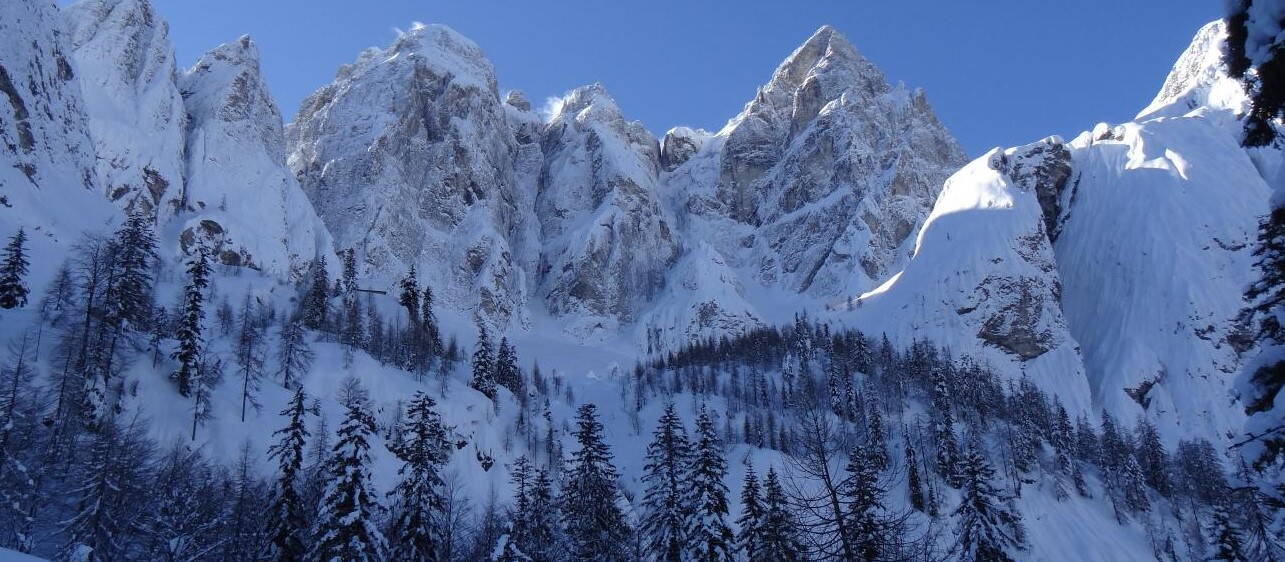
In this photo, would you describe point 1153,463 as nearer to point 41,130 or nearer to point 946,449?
point 946,449

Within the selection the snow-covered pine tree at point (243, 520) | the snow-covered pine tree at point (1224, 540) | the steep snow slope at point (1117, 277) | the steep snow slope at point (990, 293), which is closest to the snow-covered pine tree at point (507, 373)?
the snow-covered pine tree at point (243, 520)

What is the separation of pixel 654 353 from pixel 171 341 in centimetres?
12839

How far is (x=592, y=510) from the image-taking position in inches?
1663

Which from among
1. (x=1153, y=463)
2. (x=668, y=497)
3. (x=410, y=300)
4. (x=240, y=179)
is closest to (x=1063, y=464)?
(x=1153, y=463)

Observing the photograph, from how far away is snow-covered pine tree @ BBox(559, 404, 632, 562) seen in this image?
133 feet

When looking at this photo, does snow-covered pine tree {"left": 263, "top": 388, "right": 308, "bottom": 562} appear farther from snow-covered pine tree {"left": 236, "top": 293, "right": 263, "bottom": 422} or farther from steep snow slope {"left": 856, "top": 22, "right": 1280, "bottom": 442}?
steep snow slope {"left": 856, "top": 22, "right": 1280, "bottom": 442}

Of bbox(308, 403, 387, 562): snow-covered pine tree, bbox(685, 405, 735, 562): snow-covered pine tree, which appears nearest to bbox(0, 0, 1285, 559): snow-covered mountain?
bbox(308, 403, 387, 562): snow-covered pine tree

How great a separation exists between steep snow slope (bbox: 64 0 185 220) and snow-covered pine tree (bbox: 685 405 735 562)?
407ft

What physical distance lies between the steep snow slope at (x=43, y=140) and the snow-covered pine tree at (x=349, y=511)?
60.2m

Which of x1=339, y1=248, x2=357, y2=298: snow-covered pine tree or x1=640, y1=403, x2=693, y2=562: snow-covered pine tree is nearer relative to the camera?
x1=640, y1=403, x2=693, y2=562: snow-covered pine tree

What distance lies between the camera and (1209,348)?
145125mm

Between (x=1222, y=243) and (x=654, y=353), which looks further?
(x=654, y=353)

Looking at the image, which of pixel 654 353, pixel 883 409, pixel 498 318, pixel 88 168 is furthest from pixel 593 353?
pixel 88 168

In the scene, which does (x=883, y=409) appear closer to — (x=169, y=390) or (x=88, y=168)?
(x=169, y=390)
